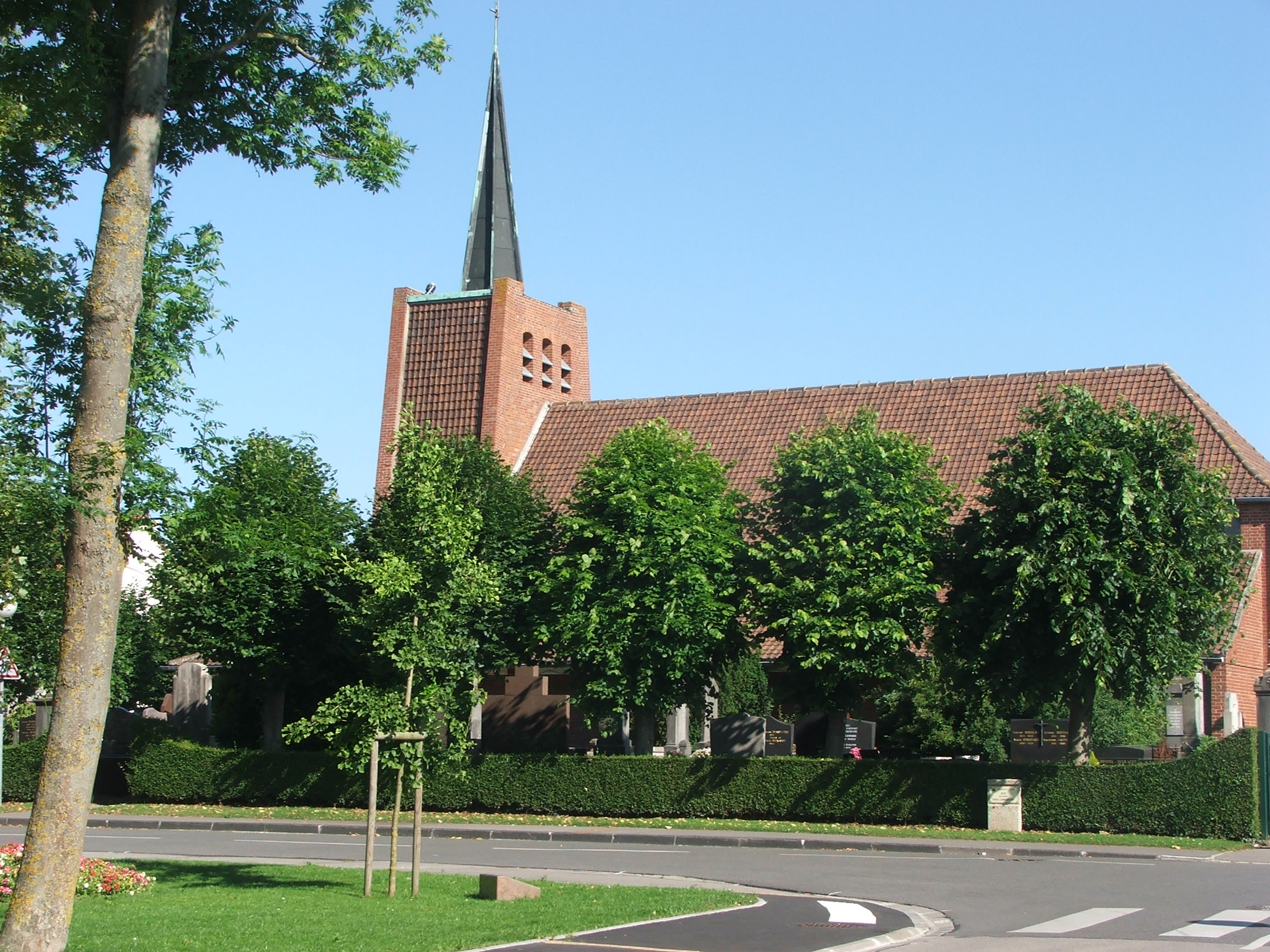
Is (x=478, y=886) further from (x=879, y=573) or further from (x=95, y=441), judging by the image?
(x=879, y=573)

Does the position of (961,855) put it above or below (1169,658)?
below

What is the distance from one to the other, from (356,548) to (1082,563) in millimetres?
16468

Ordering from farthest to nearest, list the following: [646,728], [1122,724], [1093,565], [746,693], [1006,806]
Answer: [746,693] → [1122,724] → [646,728] → [1006,806] → [1093,565]

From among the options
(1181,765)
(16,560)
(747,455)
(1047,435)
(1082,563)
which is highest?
(747,455)

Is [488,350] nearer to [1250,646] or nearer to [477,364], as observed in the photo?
[477,364]

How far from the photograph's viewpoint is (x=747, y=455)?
47500mm

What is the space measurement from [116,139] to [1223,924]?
11.9 meters

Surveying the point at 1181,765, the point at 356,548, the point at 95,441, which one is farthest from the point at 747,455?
the point at 95,441

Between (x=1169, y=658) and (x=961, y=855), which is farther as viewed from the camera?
(x=1169, y=658)

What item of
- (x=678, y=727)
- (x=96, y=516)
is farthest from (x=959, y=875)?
(x=678, y=727)

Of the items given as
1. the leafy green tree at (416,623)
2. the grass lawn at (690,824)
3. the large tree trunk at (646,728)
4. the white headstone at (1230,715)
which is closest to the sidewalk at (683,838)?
the grass lawn at (690,824)

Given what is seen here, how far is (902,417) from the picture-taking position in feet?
153

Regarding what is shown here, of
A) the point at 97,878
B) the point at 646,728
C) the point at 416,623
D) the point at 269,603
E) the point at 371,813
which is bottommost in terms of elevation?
the point at 97,878

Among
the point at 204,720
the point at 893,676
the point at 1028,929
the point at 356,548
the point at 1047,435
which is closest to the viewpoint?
the point at 1028,929
